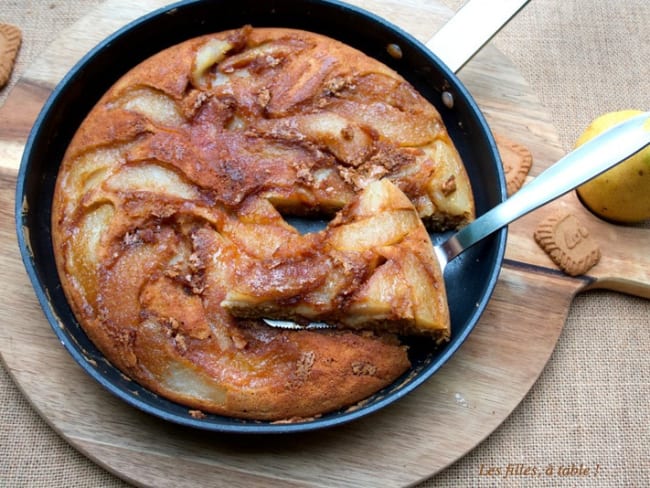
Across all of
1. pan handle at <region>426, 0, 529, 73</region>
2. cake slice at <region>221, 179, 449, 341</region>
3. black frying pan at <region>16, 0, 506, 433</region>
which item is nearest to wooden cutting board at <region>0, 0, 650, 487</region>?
black frying pan at <region>16, 0, 506, 433</region>

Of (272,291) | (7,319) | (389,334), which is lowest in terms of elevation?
(7,319)

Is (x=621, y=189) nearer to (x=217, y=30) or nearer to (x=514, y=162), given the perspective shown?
(x=514, y=162)

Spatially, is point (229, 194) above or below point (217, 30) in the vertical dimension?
below

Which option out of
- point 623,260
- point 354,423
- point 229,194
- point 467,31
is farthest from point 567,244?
point 229,194

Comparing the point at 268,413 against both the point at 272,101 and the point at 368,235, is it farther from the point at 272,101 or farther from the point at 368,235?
the point at 272,101

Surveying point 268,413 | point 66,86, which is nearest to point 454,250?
point 268,413
